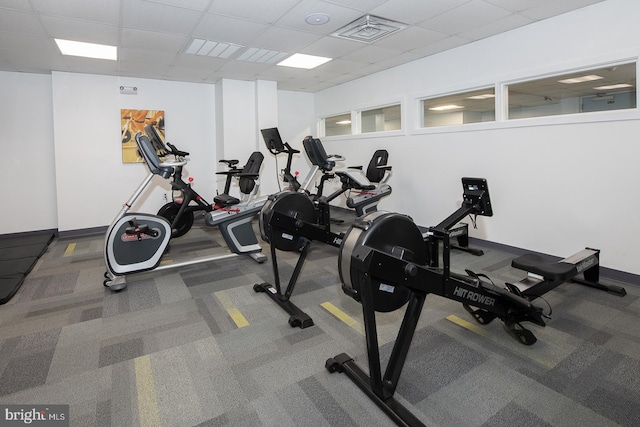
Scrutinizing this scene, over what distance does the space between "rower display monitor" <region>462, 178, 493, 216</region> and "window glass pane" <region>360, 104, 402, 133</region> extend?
97.7 inches

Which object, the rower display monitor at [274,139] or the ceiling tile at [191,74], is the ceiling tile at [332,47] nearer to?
the rower display monitor at [274,139]

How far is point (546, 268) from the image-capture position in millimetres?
2629

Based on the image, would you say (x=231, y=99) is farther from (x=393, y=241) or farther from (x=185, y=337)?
(x=393, y=241)

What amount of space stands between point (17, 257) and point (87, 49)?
2.82 meters

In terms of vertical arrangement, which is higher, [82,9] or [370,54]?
[370,54]

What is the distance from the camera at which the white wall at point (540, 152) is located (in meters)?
3.39

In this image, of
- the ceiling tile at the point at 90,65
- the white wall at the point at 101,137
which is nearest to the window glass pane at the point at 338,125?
the white wall at the point at 101,137

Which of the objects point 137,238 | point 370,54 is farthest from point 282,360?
point 370,54

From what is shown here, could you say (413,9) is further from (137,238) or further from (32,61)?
(32,61)

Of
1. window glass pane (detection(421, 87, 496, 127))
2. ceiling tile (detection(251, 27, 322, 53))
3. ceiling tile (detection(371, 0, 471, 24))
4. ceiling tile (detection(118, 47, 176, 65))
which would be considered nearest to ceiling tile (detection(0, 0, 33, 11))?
ceiling tile (detection(118, 47, 176, 65))

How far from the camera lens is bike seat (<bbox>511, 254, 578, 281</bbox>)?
2.58m

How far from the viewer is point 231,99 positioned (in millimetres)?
6512

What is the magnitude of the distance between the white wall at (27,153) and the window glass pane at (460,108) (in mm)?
6103

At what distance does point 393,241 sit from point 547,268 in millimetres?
1550
